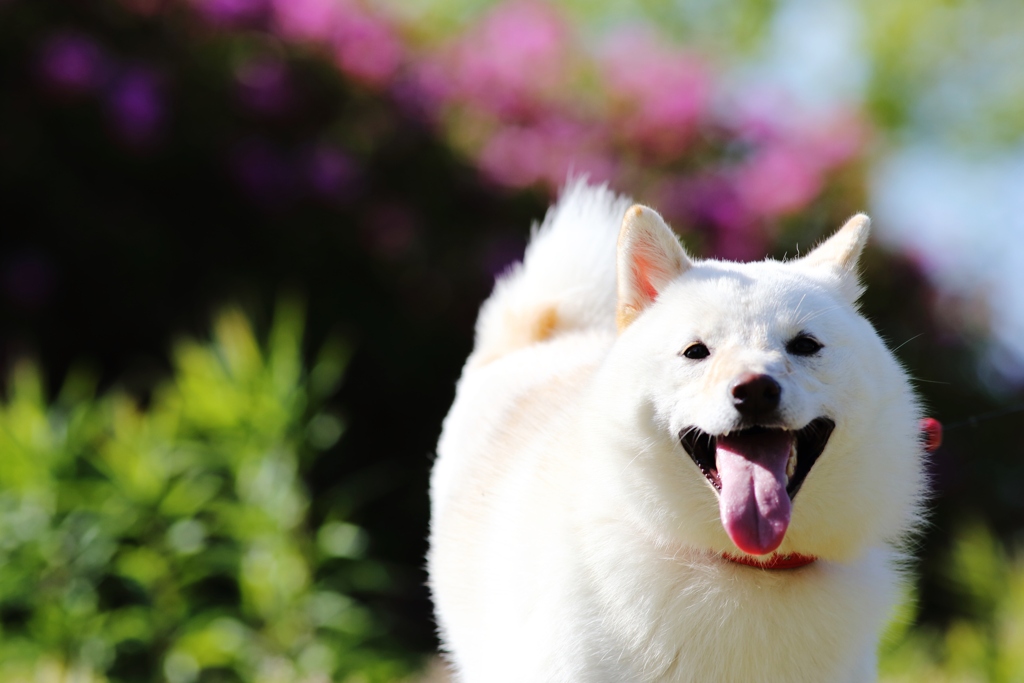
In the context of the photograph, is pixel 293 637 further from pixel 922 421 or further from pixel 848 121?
pixel 848 121

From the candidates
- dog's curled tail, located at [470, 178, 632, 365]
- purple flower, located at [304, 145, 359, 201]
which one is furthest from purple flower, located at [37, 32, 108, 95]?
dog's curled tail, located at [470, 178, 632, 365]

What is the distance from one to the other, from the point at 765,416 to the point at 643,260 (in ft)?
1.82

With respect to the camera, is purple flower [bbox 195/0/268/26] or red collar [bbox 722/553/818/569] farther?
purple flower [bbox 195/0/268/26]

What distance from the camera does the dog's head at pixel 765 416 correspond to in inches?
72.0

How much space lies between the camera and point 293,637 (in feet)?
13.3

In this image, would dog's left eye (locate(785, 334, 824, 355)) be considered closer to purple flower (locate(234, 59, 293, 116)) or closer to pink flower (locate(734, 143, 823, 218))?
pink flower (locate(734, 143, 823, 218))

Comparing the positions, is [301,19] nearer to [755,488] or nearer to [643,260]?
[643,260]

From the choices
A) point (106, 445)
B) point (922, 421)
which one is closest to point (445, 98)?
point (106, 445)

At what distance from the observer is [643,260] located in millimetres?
2246

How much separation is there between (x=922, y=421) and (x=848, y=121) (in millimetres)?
5320

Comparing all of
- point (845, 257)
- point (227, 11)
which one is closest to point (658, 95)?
point (227, 11)

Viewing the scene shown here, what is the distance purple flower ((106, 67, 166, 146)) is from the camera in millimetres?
5742

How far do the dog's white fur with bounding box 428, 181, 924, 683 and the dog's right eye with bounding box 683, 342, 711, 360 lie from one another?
16mm

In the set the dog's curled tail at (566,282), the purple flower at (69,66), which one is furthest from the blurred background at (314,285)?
the dog's curled tail at (566,282)
